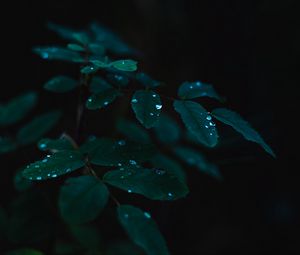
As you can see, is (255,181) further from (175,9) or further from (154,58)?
(175,9)

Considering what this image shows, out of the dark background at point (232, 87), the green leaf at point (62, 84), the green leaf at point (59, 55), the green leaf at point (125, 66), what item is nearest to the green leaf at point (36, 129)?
the green leaf at point (62, 84)

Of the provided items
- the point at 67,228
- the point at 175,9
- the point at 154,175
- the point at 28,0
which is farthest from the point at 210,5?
the point at 154,175

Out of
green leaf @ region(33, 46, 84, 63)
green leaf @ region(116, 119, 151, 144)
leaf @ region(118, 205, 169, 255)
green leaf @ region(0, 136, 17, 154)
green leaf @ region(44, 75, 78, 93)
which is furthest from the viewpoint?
green leaf @ region(116, 119, 151, 144)

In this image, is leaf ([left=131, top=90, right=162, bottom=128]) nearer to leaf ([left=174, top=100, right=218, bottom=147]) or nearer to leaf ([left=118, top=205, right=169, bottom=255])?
leaf ([left=174, top=100, right=218, bottom=147])

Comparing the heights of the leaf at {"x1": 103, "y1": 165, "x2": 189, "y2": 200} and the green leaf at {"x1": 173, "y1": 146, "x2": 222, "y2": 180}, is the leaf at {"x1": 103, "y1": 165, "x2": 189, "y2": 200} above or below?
above

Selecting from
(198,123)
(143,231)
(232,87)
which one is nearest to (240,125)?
(198,123)

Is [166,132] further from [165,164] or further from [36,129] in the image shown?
[36,129]

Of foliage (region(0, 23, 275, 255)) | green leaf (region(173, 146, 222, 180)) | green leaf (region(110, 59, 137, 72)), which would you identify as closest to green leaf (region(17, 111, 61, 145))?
foliage (region(0, 23, 275, 255))
